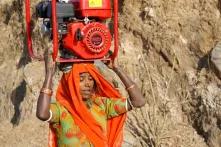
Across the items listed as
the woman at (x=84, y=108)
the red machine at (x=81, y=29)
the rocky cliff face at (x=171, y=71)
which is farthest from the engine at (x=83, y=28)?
the rocky cliff face at (x=171, y=71)

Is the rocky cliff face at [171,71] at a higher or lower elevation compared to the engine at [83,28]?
lower

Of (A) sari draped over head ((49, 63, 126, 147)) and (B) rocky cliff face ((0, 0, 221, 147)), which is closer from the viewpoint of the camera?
(A) sari draped over head ((49, 63, 126, 147))

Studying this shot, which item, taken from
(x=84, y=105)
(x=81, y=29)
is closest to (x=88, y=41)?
(x=81, y=29)

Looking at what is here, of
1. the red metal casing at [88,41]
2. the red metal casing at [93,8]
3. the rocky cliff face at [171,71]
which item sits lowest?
the rocky cliff face at [171,71]

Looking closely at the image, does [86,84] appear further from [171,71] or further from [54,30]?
[171,71]

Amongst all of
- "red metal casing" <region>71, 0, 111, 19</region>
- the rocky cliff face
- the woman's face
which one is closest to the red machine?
"red metal casing" <region>71, 0, 111, 19</region>

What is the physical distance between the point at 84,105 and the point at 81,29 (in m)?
0.42

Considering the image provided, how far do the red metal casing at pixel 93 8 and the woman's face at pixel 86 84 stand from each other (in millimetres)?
332

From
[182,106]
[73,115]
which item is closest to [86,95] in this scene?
[73,115]

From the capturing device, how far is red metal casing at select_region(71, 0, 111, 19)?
3.33 metres

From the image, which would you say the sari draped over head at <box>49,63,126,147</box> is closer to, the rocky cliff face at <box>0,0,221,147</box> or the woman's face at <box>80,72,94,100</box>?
the woman's face at <box>80,72,94,100</box>

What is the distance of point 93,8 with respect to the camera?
334 centimetres

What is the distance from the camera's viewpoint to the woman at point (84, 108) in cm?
329

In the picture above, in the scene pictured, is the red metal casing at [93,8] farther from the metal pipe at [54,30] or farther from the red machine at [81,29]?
the metal pipe at [54,30]
